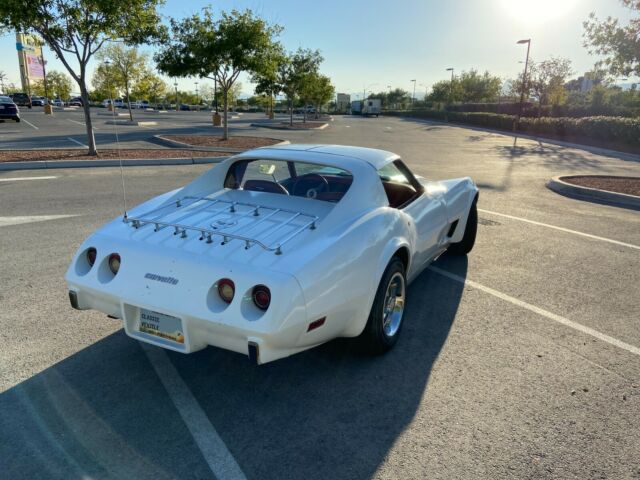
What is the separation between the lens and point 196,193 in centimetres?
386

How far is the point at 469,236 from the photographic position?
5.45 metres

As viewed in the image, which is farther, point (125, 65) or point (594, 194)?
point (125, 65)

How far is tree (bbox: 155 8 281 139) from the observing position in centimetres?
1667

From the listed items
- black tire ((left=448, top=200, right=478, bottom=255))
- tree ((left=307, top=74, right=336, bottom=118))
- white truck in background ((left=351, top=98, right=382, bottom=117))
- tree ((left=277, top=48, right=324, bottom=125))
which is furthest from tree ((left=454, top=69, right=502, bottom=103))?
black tire ((left=448, top=200, right=478, bottom=255))

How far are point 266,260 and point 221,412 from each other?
37.2 inches

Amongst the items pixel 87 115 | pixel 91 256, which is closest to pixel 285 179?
pixel 91 256

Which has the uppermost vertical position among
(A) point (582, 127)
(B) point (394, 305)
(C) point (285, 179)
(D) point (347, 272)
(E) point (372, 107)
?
(E) point (372, 107)

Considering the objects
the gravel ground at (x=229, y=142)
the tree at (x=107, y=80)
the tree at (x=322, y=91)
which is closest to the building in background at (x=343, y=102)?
the tree at (x=322, y=91)

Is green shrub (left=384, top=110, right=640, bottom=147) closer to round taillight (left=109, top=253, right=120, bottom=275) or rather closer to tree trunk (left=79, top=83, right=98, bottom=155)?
tree trunk (left=79, top=83, right=98, bottom=155)

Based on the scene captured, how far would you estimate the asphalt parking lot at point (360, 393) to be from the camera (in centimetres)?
233

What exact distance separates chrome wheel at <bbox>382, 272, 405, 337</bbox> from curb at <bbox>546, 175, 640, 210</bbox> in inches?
317

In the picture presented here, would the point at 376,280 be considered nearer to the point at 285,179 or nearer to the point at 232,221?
the point at 232,221

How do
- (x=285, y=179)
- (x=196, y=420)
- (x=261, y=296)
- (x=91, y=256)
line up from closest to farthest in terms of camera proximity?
1. (x=261, y=296)
2. (x=196, y=420)
3. (x=91, y=256)
4. (x=285, y=179)

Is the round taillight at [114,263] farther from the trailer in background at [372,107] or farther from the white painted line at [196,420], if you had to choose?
the trailer in background at [372,107]
